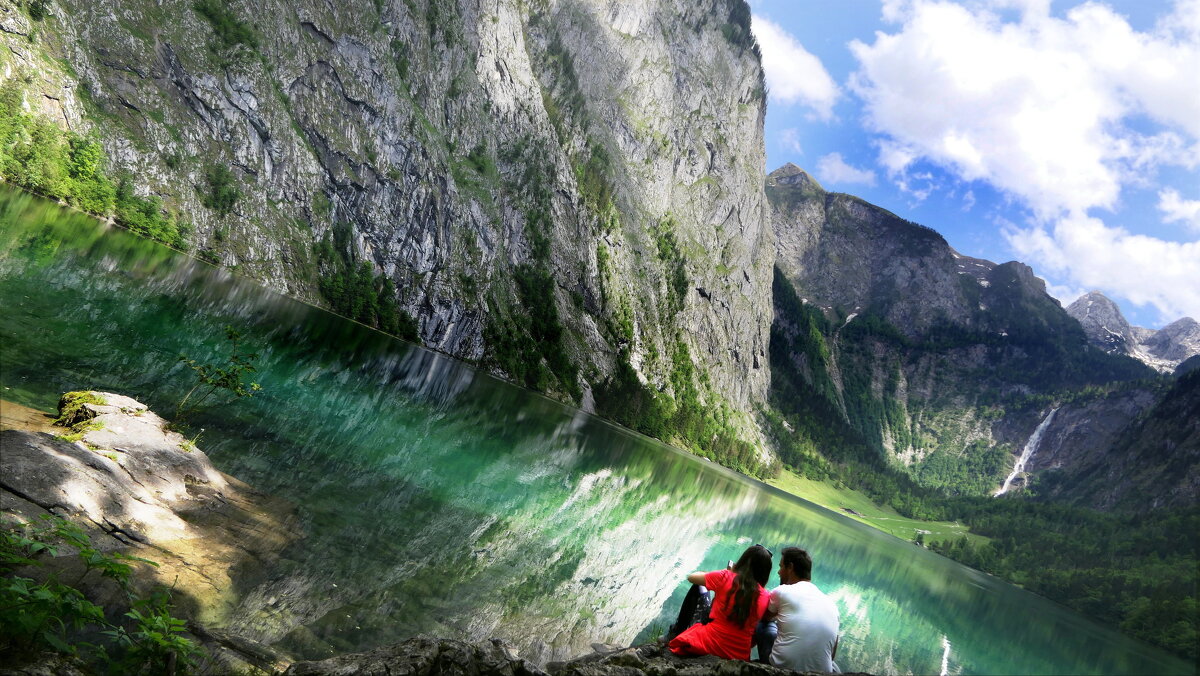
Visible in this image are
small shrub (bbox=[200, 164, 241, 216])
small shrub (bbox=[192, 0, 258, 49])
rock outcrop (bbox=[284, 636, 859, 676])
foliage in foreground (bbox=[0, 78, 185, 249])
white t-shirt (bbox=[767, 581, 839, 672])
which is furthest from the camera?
small shrub (bbox=[192, 0, 258, 49])

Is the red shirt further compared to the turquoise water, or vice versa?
the turquoise water

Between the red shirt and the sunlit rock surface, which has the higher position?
the red shirt

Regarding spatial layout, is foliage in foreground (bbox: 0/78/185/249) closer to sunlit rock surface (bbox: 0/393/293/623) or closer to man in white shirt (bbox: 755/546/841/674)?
sunlit rock surface (bbox: 0/393/293/623)

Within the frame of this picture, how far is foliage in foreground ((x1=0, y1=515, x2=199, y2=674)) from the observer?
5.59m

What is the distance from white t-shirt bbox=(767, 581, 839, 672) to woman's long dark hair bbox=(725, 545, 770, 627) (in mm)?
402

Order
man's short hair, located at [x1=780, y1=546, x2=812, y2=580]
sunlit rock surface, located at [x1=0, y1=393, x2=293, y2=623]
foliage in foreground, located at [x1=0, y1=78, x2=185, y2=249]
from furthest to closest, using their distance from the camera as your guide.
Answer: foliage in foreground, located at [x1=0, y1=78, x2=185, y2=249]
sunlit rock surface, located at [x1=0, y1=393, x2=293, y2=623]
man's short hair, located at [x1=780, y1=546, x2=812, y2=580]

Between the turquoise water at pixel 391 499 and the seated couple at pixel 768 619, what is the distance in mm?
6981

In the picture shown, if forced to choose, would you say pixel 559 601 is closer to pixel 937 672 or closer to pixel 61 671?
pixel 61 671

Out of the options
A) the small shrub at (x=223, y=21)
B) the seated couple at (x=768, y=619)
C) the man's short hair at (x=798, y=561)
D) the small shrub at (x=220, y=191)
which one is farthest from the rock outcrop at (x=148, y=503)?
the small shrub at (x=223, y=21)

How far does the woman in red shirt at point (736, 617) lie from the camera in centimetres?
975

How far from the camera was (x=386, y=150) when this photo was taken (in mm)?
147750

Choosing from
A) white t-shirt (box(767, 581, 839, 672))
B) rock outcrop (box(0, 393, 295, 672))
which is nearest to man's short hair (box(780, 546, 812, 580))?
white t-shirt (box(767, 581, 839, 672))

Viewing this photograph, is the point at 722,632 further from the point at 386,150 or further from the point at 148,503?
the point at 386,150

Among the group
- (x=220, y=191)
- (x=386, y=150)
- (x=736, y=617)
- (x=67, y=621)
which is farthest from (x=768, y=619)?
(x=386, y=150)
